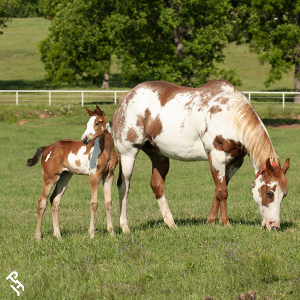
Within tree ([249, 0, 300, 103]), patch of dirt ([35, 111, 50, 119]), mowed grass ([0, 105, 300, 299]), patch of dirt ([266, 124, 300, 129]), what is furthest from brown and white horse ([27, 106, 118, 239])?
tree ([249, 0, 300, 103])

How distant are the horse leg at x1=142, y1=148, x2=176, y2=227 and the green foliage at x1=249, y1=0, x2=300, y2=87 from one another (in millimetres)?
22832

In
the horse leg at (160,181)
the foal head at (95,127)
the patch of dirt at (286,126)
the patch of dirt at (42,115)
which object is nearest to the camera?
the foal head at (95,127)

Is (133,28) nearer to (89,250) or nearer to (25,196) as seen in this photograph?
(25,196)

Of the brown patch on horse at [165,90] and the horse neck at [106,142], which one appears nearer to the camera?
the horse neck at [106,142]

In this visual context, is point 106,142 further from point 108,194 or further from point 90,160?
point 108,194

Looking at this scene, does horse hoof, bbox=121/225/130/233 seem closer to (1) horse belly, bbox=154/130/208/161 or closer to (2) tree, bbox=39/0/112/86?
(1) horse belly, bbox=154/130/208/161

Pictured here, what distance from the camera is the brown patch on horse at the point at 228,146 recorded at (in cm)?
621

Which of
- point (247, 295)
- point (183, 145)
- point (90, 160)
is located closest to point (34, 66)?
point (90, 160)

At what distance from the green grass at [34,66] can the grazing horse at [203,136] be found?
31.4m

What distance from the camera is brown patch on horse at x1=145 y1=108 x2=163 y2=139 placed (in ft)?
22.4

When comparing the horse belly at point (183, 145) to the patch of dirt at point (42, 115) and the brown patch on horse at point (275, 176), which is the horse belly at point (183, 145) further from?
the patch of dirt at point (42, 115)

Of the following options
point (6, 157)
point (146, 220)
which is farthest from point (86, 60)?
point (146, 220)

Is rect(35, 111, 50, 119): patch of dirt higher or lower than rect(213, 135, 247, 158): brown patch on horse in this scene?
lower

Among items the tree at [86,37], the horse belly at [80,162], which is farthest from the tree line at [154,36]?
the horse belly at [80,162]
